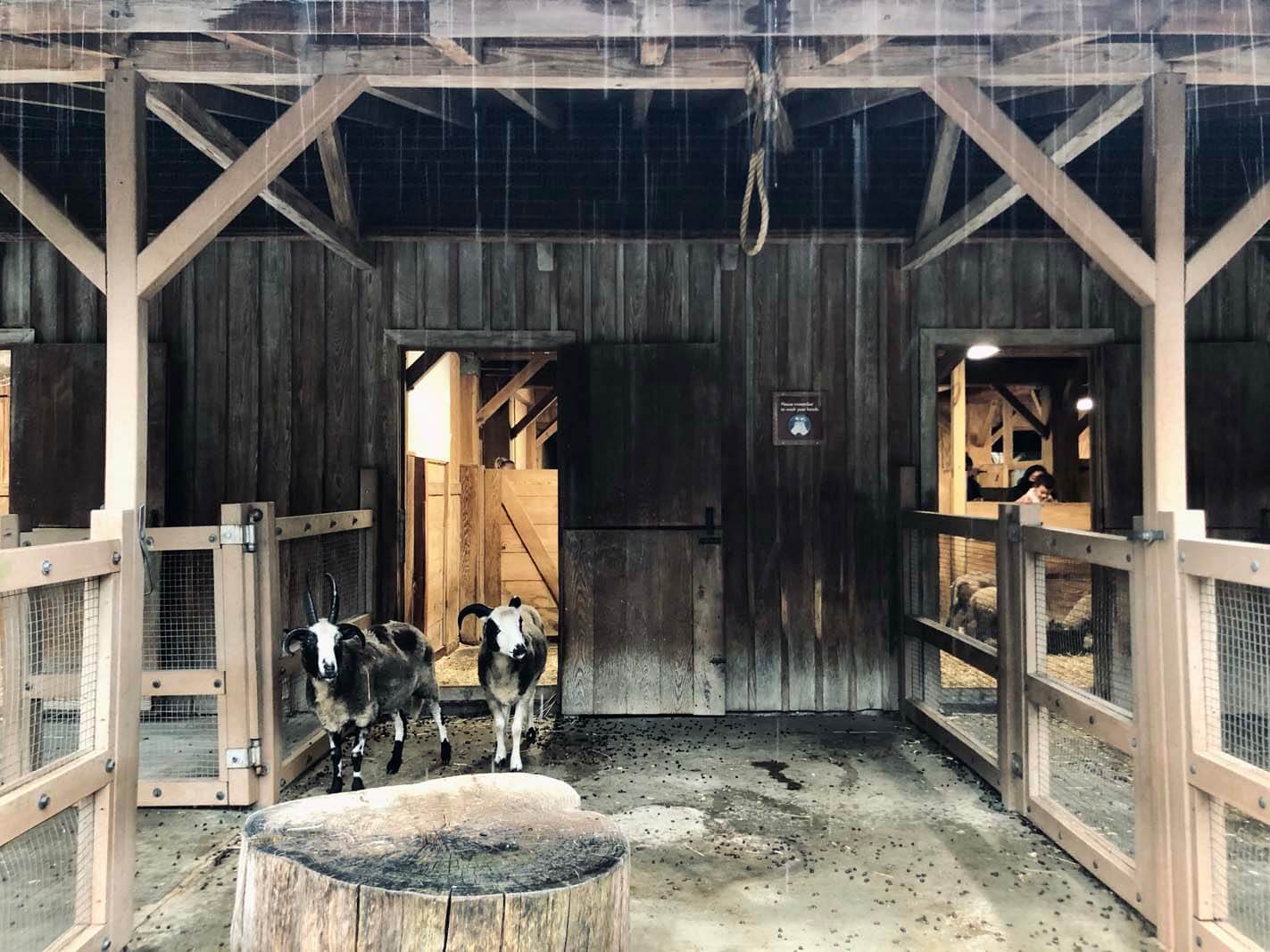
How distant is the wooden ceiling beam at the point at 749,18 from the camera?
9.65 ft

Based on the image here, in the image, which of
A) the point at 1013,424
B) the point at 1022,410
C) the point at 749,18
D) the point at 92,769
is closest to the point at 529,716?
the point at 92,769

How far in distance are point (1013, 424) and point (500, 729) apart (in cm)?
1485

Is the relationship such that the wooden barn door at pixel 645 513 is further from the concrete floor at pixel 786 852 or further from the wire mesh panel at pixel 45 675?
the wire mesh panel at pixel 45 675

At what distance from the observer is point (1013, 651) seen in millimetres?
4086

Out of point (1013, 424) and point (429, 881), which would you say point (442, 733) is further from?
point (1013, 424)

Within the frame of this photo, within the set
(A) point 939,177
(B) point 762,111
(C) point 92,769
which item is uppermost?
(A) point 939,177

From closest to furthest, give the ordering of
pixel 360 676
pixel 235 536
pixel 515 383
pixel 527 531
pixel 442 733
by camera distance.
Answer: pixel 235 536
pixel 360 676
pixel 442 733
pixel 527 531
pixel 515 383

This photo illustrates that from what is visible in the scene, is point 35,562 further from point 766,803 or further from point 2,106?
point 2,106

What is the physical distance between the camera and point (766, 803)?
13.2 ft

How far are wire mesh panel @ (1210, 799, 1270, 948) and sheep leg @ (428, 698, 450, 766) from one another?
365 cm

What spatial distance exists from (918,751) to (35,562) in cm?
456

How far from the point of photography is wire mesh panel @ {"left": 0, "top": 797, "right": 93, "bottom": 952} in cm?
269

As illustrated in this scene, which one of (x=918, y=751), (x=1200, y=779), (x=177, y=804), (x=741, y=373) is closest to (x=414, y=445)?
(x=741, y=373)

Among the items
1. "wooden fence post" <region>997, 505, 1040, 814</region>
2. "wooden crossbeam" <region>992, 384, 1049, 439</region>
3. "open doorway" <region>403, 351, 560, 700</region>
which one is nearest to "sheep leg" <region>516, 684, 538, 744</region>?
"open doorway" <region>403, 351, 560, 700</region>
